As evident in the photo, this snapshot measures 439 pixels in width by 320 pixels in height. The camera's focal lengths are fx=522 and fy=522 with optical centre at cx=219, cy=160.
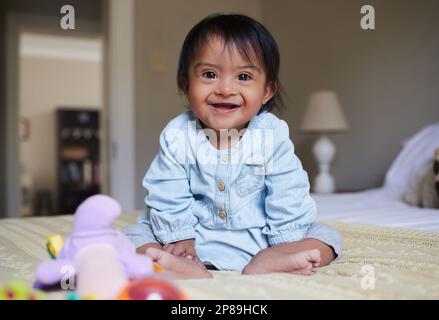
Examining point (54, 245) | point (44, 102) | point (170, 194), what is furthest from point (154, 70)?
point (44, 102)

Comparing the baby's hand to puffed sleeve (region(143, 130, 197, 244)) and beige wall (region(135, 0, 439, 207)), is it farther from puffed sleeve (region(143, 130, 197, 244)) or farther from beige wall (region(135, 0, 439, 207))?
beige wall (region(135, 0, 439, 207))

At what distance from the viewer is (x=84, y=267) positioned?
1.99ft

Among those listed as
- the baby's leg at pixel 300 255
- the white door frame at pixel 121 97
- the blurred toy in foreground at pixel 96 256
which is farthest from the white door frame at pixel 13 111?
the blurred toy in foreground at pixel 96 256

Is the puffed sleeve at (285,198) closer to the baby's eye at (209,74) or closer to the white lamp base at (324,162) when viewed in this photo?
the baby's eye at (209,74)

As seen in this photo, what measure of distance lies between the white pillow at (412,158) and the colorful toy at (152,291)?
1.66 m

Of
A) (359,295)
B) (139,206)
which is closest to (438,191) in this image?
(359,295)

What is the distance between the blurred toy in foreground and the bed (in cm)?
8

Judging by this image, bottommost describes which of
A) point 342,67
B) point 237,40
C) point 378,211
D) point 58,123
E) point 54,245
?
point 378,211

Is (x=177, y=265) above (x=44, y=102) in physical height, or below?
below

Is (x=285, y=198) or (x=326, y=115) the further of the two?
(x=326, y=115)

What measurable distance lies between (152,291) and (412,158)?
185 cm

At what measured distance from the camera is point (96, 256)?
0.61m

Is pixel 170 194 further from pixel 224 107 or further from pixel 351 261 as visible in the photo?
pixel 351 261

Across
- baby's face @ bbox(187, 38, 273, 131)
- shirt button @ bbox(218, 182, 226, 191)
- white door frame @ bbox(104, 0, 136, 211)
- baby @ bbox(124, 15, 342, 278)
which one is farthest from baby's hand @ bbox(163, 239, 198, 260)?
white door frame @ bbox(104, 0, 136, 211)
